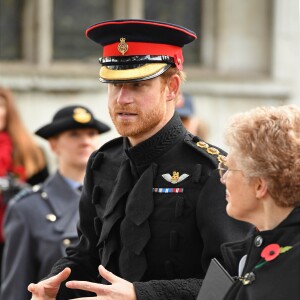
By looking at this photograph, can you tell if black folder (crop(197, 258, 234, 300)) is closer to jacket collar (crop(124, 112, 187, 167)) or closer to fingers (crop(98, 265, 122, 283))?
fingers (crop(98, 265, 122, 283))

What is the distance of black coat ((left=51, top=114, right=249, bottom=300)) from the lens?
4.70m

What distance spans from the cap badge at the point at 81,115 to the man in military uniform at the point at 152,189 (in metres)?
2.35

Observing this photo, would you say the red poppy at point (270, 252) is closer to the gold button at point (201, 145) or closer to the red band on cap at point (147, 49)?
the gold button at point (201, 145)

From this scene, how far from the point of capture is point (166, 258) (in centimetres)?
476

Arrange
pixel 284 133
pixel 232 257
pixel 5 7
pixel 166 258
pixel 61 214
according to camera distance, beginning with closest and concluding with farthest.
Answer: pixel 284 133 < pixel 232 257 < pixel 166 258 < pixel 61 214 < pixel 5 7

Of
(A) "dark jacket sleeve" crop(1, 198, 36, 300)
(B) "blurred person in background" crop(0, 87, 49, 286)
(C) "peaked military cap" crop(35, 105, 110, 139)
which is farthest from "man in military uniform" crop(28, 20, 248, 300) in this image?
(B) "blurred person in background" crop(0, 87, 49, 286)

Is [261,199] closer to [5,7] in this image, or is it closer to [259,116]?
[259,116]

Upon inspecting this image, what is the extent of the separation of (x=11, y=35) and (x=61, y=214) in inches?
178

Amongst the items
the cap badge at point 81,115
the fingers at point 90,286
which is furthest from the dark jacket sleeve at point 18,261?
the fingers at point 90,286

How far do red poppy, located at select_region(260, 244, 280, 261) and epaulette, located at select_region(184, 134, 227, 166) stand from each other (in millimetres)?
794

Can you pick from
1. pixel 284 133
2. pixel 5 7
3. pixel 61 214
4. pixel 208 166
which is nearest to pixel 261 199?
pixel 284 133

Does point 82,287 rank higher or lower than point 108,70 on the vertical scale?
lower

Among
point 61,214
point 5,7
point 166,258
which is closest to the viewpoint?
point 166,258

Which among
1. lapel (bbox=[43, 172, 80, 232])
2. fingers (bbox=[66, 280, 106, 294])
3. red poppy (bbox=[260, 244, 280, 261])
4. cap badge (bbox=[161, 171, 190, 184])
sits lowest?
lapel (bbox=[43, 172, 80, 232])
